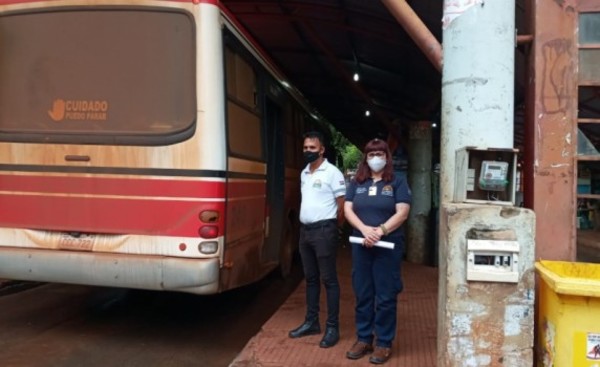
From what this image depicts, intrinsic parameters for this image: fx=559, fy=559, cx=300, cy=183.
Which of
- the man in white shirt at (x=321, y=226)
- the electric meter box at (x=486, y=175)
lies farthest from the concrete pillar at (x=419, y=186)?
the electric meter box at (x=486, y=175)

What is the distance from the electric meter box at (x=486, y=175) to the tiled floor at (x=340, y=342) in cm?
144

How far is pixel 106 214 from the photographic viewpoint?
15.7 ft

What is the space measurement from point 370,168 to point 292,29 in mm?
5735

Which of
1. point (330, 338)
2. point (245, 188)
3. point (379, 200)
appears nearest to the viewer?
point (379, 200)

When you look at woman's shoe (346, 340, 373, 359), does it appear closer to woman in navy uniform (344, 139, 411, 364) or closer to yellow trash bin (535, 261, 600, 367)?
woman in navy uniform (344, 139, 411, 364)

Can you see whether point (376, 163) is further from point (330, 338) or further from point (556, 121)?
point (330, 338)

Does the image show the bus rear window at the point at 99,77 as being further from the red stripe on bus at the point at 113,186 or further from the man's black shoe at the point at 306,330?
the man's black shoe at the point at 306,330

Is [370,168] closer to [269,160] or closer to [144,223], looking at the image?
[144,223]

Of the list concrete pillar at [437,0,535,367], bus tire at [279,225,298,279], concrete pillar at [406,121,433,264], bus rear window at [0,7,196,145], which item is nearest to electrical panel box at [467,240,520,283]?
concrete pillar at [437,0,535,367]

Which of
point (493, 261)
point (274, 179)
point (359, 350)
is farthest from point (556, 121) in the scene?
point (274, 179)

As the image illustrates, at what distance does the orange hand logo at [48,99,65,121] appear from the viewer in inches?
193

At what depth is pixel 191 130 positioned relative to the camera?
469 centimetres

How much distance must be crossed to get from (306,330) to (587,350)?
2.45 metres

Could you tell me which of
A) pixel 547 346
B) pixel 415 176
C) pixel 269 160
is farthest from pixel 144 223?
pixel 415 176
